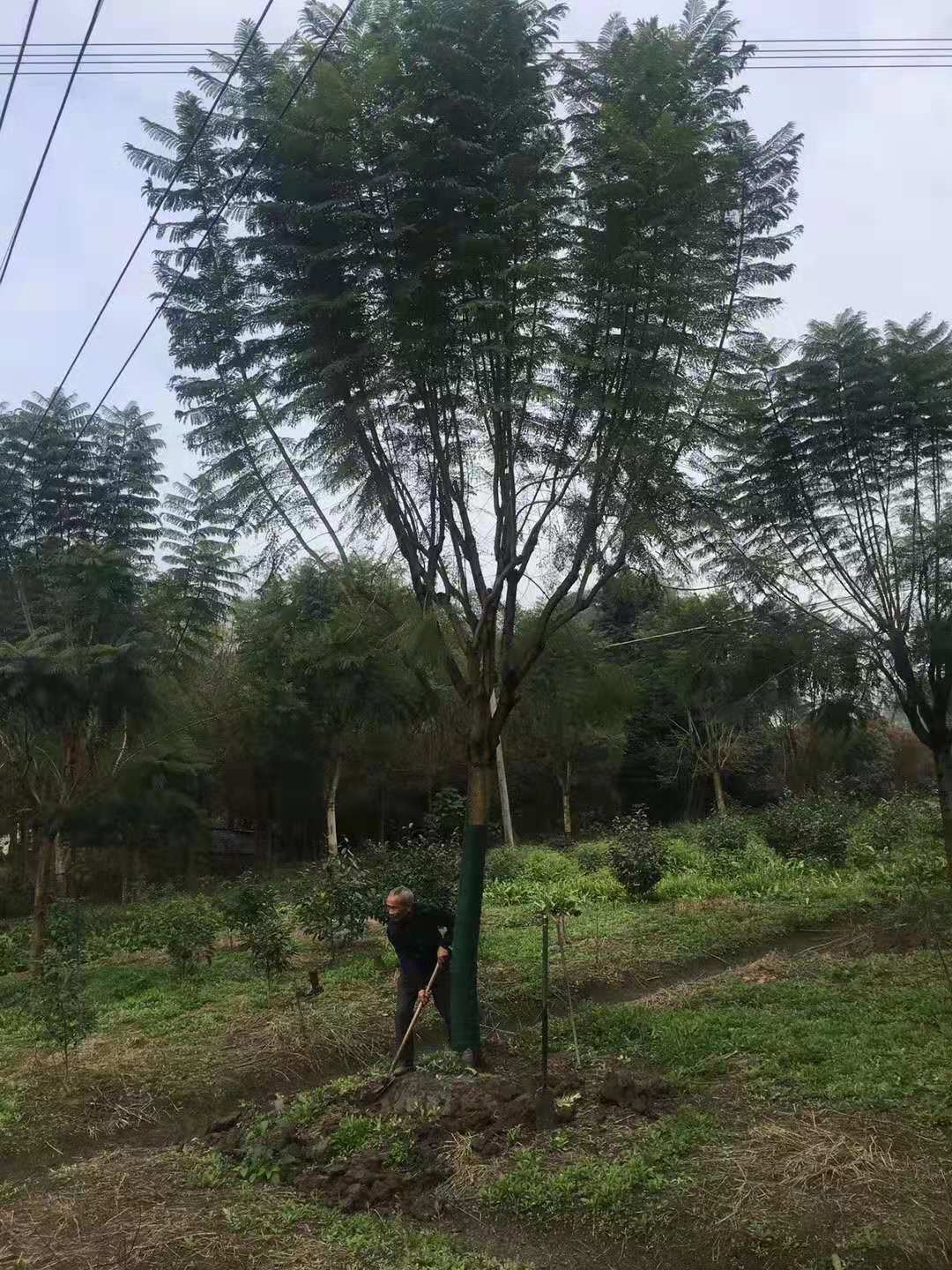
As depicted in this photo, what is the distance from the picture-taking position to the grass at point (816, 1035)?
233 inches

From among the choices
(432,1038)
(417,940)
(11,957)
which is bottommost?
(432,1038)

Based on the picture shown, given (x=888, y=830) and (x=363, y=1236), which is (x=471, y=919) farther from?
(x=888, y=830)

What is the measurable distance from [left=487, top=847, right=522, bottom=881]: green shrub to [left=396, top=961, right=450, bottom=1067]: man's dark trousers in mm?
10927

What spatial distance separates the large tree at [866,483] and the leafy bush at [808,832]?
527 cm

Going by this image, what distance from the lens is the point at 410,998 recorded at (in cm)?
721

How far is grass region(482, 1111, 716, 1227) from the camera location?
463cm

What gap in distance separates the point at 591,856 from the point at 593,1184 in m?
15.3

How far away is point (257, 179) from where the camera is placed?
7.78m

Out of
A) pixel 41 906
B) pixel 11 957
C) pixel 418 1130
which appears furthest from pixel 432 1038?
pixel 11 957

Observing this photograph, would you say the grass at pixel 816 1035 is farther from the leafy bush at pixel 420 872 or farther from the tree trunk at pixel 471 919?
the leafy bush at pixel 420 872

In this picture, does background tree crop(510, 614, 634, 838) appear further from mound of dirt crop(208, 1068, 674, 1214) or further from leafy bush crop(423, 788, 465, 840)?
leafy bush crop(423, 788, 465, 840)

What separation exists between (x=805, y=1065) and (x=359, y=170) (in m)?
6.82

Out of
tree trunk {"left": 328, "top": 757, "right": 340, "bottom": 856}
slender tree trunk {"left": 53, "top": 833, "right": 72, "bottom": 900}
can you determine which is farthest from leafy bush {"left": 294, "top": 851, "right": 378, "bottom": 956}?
tree trunk {"left": 328, "top": 757, "right": 340, "bottom": 856}

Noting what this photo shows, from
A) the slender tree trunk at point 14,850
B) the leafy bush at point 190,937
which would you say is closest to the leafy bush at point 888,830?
the leafy bush at point 190,937
